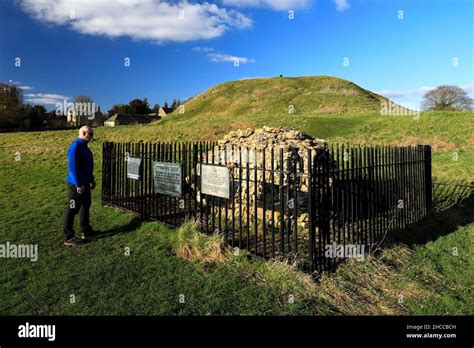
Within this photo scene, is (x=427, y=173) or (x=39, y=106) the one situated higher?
(x=39, y=106)

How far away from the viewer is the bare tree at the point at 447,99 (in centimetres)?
4656

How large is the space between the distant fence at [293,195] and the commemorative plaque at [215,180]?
18mm

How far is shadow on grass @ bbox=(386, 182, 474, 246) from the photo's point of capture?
746 cm

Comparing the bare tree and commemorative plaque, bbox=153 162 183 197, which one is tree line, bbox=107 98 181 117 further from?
commemorative plaque, bbox=153 162 183 197

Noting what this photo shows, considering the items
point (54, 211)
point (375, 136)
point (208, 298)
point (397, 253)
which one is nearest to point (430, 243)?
point (397, 253)

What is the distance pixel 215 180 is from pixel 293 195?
1497 millimetres

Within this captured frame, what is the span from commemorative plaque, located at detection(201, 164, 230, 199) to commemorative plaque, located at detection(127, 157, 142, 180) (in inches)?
99.7

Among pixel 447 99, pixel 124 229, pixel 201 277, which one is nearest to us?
pixel 201 277

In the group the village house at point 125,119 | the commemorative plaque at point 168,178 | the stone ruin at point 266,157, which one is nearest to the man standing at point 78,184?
the commemorative plaque at point 168,178

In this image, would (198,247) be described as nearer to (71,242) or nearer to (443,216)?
(71,242)

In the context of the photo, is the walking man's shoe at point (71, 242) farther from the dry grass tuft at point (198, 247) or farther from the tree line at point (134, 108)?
the tree line at point (134, 108)

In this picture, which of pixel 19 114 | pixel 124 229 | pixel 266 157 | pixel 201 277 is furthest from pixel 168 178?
pixel 19 114

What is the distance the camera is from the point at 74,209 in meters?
6.55

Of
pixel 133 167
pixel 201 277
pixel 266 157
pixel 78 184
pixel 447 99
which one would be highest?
pixel 447 99
